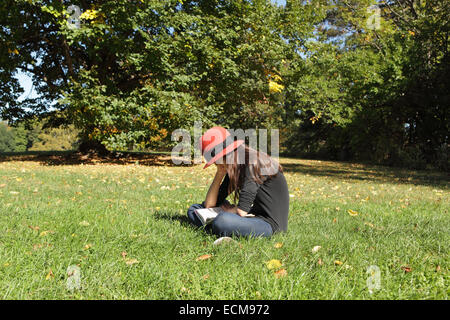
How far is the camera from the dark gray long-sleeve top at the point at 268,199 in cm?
314

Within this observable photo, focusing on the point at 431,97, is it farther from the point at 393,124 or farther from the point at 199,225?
the point at 199,225

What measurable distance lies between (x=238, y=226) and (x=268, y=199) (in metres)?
0.39

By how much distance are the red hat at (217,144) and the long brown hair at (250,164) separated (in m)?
0.06

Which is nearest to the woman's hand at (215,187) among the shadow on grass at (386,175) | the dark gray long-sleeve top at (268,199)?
the dark gray long-sleeve top at (268,199)

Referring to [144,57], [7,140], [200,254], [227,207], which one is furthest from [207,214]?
[7,140]

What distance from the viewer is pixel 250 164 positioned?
10.2 feet

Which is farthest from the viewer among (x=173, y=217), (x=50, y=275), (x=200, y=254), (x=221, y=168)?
(x=173, y=217)

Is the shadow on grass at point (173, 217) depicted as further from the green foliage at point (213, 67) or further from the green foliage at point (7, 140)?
the green foliage at point (7, 140)

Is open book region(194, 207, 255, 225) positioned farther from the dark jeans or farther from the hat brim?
the hat brim

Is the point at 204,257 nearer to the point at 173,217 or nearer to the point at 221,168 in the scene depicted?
the point at 221,168

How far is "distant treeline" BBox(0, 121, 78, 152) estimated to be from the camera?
6088 cm

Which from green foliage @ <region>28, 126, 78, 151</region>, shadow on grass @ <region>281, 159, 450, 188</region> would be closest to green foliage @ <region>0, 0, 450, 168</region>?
shadow on grass @ <region>281, 159, 450, 188</region>

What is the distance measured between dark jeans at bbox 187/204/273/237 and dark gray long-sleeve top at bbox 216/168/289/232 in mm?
98
